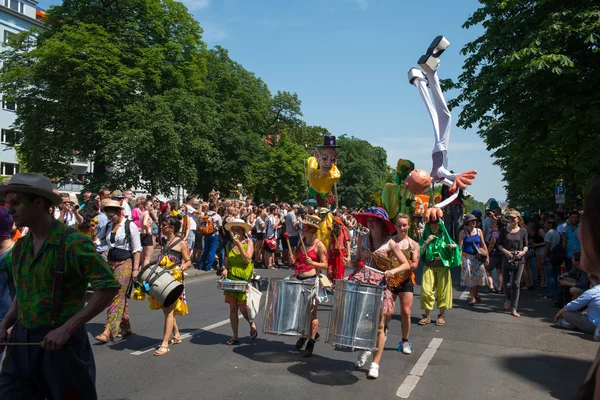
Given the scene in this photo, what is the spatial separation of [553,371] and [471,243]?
474 cm

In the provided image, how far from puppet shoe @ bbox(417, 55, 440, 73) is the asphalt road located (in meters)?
4.26

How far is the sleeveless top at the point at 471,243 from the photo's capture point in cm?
1051

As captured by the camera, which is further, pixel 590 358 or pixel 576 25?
pixel 576 25

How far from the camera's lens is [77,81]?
2261 cm

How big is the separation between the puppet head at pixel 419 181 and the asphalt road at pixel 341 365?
2182 mm

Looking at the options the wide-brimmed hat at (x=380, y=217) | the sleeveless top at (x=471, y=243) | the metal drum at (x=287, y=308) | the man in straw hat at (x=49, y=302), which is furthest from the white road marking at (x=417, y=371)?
the sleeveless top at (x=471, y=243)

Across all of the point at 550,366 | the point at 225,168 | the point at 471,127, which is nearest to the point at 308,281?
the point at 550,366

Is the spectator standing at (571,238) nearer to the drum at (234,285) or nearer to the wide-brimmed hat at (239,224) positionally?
the wide-brimmed hat at (239,224)

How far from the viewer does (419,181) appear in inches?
314

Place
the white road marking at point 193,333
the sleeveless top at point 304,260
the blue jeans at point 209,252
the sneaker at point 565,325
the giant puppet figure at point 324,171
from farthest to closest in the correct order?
the blue jeans at point 209,252 → the sneaker at point 565,325 → the giant puppet figure at point 324,171 → the sleeveless top at point 304,260 → the white road marking at point 193,333

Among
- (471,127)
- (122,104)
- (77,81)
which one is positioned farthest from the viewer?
(122,104)

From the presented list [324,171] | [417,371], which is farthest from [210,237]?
[417,371]

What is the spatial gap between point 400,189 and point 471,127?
288 inches

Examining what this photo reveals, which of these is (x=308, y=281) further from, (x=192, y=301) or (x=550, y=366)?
(x=192, y=301)
